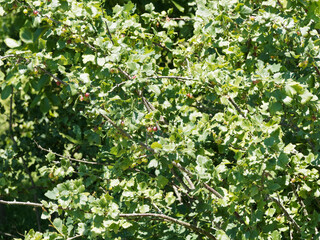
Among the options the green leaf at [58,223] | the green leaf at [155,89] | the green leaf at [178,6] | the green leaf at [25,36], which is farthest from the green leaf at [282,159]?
the green leaf at [178,6]

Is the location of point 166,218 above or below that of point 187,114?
below

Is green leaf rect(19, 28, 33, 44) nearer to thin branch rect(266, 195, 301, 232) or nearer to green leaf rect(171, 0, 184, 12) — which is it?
thin branch rect(266, 195, 301, 232)

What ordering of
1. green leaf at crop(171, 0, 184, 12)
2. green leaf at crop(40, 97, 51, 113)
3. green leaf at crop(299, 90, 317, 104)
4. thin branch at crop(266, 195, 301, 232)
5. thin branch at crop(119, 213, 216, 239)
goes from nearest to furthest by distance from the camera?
green leaf at crop(299, 90, 317, 104), thin branch at crop(119, 213, 216, 239), thin branch at crop(266, 195, 301, 232), green leaf at crop(40, 97, 51, 113), green leaf at crop(171, 0, 184, 12)

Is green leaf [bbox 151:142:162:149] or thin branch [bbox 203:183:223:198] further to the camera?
thin branch [bbox 203:183:223:198]

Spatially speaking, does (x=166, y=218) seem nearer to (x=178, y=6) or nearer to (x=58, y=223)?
(x=58, y=223)

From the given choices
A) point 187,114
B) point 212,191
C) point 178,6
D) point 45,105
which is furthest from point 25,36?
point 178,6

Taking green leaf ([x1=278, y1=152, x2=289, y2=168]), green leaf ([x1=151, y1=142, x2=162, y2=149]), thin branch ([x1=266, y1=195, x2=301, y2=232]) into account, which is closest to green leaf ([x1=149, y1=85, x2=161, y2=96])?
green leaf ([x1=151, y1=142, x2=162, y2=149])

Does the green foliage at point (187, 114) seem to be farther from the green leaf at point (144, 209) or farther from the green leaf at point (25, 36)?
the green leaf at point (25, 36)

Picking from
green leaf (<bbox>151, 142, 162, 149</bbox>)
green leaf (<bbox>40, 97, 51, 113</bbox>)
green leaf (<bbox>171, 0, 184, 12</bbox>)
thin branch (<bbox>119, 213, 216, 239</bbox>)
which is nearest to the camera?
green leaf (<bbox>151, 142, 162, 149</bbox>)

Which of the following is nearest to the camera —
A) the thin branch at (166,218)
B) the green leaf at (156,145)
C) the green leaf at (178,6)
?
the green leaf at (156,145)

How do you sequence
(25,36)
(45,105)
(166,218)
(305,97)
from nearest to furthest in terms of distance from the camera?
(25,36) → (305,97) → (166,218) → (45,105)

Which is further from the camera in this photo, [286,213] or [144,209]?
[286,213]

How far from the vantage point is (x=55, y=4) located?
2244 mm

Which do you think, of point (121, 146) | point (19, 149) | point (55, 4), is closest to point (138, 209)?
point (121, 146)
